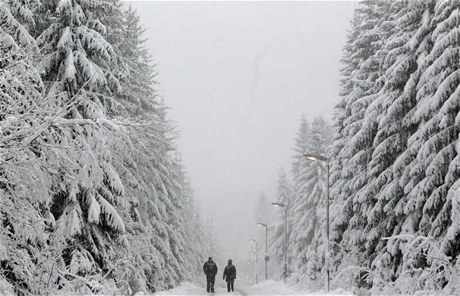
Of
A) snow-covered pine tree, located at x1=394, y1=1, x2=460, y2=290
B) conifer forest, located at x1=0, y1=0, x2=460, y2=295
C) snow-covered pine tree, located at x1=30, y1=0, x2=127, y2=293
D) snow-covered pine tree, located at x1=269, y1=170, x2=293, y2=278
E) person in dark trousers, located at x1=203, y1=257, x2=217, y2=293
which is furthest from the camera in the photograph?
snow-covered pine tree, located at x1=269, y1=170, x2=293, y2=278

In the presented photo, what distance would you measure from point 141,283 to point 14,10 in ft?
34.5

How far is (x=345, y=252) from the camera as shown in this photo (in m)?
27.8

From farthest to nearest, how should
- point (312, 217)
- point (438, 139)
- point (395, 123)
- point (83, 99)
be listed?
point (312, 217), point (395, 123), point (438, 139), point (83, 99)

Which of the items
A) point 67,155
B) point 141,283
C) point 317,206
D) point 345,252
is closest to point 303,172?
point 317,206

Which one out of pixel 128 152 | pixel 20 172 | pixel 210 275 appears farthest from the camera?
pixel 210 275

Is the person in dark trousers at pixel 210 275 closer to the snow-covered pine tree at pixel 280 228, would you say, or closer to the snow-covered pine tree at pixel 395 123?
the snow-covered pine tree at pixel 395 123

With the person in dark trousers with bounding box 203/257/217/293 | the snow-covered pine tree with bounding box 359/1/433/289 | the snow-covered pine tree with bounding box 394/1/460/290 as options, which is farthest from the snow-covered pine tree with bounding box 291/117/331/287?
the snow-covered pine tree with bounding box 394/1/460/290

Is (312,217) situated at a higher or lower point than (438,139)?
lower

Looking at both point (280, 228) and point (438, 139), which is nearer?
point (438, 139)

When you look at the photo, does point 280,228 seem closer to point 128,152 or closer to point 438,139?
point 438,139

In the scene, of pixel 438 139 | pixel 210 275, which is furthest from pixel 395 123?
pixel 210 275

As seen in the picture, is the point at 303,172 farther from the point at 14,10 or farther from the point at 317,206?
the point at 14,10

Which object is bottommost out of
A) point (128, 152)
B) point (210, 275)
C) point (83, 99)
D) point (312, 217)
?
point (210, 275)

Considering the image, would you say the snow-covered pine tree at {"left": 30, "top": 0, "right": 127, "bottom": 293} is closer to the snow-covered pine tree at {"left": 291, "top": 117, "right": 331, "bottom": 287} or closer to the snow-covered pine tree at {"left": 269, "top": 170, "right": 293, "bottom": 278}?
the snow-covered pine tree at {"left": 291, "top": 117, "right": 331, "bottom": 287}
